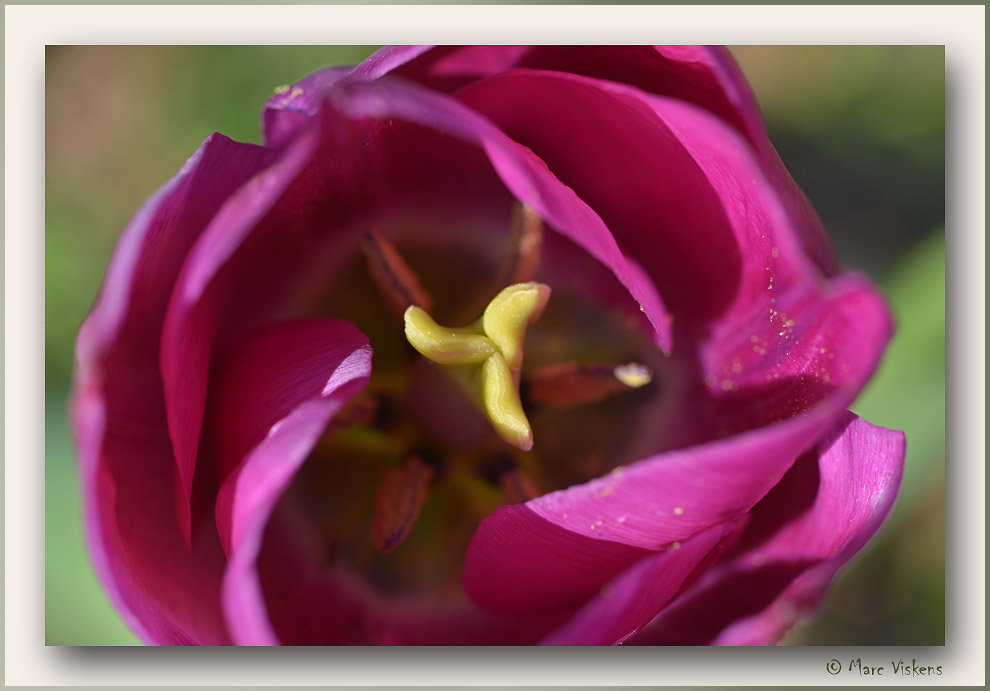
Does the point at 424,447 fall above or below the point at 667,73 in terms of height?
below

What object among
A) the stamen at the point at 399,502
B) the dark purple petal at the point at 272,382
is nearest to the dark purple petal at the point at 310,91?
the dark purple petal at the point at 272,382

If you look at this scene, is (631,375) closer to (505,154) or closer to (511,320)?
(511,320)

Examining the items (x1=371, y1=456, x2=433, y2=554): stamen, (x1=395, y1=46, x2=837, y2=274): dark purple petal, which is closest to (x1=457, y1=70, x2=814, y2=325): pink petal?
(x1=395, y1=46, x2=837, y2=274): dark purple petal

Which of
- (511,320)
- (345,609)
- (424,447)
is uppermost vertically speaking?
(511,320)

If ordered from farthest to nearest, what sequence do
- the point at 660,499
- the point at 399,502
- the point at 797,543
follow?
the point at 399,502
the point at 797,543
the point at 660,499

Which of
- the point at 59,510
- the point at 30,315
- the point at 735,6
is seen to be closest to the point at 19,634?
the point at 59,510

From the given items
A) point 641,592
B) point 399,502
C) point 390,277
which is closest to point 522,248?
point 390,277
